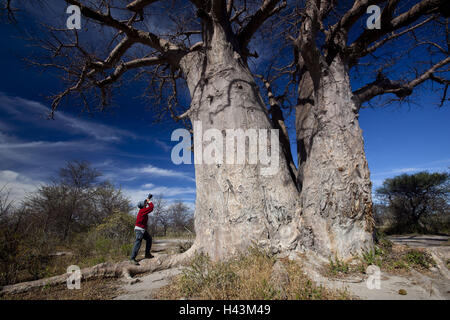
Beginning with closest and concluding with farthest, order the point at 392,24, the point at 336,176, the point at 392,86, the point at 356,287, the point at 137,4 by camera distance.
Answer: the point at 356,287 → the point at 336,176 → the point at 392,24 → the point at 137,4 → the point at 392,86

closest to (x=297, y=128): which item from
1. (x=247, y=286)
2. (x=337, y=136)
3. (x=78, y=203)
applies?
(x=337, y=136)

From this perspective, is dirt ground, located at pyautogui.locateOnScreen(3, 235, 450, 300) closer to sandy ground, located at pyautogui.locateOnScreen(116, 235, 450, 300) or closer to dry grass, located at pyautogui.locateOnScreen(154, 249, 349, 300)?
sandy ground, located at pyautogui.locateOnScreen(116, 235, 450, 300)

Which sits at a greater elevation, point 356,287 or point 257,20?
point 257,20

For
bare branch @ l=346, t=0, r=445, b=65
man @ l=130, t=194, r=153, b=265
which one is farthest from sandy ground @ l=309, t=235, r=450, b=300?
bare branch @ l=346, t=0, r=445, b=65

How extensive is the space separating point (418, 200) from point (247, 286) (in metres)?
17.2

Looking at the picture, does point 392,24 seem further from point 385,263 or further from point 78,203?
point 78,203

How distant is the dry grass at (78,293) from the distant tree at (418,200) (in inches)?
612

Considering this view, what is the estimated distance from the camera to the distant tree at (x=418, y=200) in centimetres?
1223

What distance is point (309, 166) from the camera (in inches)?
127

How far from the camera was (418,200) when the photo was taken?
514 inches
